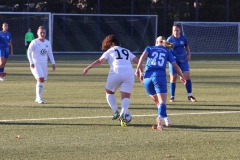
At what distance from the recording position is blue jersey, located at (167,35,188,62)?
16750 mm

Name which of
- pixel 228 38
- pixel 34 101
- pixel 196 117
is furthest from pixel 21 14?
pixel 196 117

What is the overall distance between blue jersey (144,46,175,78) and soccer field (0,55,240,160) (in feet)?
3.33

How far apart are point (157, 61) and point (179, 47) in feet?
16.7

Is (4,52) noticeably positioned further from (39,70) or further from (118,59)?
(118,59)

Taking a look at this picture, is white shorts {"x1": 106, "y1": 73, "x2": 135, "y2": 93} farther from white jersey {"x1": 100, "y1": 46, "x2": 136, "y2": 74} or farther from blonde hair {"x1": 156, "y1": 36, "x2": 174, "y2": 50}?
blonde hair {"x1": 156, "y1": 36, "x2": 174, "y2": 50}

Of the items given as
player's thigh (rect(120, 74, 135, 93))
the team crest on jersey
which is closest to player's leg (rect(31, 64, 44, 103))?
the team crest on jersey

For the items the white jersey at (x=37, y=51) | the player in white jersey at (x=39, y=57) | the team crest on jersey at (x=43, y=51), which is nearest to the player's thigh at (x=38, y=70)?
the player in white jersey at (x=39, y=57)

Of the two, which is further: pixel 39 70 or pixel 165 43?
pixel 39 70

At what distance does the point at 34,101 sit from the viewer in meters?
16.5

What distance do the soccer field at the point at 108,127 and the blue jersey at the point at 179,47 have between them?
1.13 m

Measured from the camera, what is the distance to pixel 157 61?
38.8 feet

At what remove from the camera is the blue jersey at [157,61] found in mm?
11812

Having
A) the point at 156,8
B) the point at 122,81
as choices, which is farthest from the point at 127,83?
the point at 156,8

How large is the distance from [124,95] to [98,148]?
2.74 m
